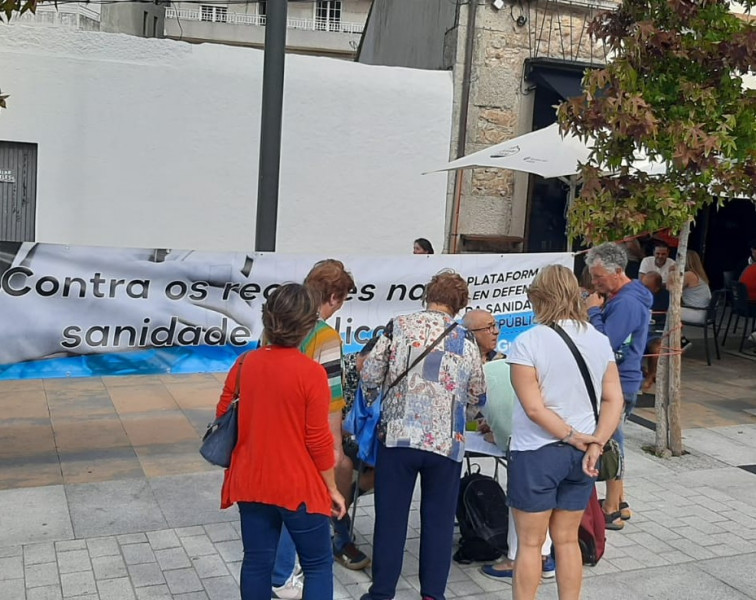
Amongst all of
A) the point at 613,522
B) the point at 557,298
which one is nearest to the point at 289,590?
the point at 557,298

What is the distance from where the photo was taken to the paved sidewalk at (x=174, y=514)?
452 cm

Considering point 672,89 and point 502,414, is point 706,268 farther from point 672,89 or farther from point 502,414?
point 502,414

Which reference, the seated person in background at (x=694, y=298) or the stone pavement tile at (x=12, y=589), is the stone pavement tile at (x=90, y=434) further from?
the seated person in background at (x=694, y=298)

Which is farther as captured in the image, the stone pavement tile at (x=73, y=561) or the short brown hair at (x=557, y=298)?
Result: the stone pavement tile at (x=73, y=561)

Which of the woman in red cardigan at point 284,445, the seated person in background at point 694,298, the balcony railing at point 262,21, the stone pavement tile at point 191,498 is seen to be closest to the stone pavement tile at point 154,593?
the stone pavement tile at point 191,498

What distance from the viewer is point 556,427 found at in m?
3.72

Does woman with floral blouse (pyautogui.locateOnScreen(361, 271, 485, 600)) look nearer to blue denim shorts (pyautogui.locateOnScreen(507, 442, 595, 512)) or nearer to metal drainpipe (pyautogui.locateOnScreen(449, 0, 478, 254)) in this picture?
blue denim shorts (pyautogui.locateOnScreen(507, 442, 595, 512))

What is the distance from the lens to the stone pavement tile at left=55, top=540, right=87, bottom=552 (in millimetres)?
4793

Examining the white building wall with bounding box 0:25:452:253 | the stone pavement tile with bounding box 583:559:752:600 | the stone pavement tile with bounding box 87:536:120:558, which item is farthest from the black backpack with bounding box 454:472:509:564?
the white building wall with bounding box 0:25:452:253

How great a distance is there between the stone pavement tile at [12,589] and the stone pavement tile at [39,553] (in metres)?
0.23

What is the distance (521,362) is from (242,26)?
156 feet

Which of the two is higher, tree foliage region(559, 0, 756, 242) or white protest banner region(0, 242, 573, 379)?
tree foliage region(559, 0, 756, 242)

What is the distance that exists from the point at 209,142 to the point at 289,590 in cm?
712

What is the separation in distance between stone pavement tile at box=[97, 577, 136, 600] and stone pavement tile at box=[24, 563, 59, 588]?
24cm
